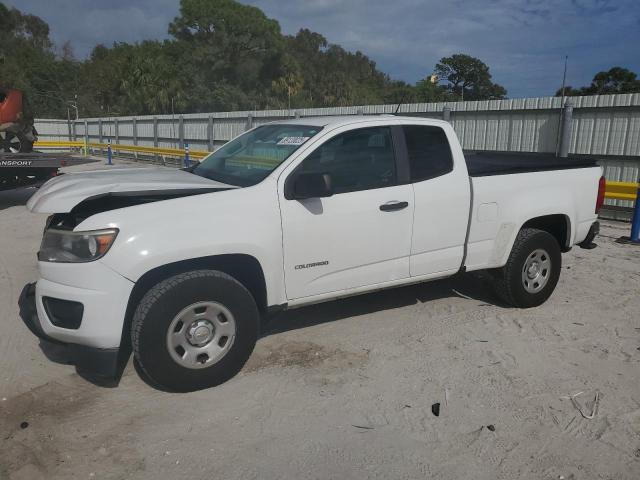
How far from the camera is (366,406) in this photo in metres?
3.53

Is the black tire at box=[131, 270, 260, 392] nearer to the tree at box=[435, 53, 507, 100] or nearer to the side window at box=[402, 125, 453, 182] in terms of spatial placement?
the side window at box=[402, 125, 453, 182]

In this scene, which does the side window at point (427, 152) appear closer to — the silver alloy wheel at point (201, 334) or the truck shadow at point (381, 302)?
the truck shadow at point (381, 302)

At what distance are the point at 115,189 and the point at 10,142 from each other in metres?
9.15

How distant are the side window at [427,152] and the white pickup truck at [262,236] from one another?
0.04 ft

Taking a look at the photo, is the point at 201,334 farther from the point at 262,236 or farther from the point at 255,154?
the point at 255,154

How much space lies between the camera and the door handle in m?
4.21

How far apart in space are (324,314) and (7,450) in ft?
9.24

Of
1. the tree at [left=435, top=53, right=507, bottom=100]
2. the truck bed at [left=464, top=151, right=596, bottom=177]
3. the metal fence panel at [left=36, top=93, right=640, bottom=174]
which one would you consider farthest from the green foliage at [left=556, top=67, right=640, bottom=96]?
the truck bed at [left=464, top=151, right=596, bottom=177]

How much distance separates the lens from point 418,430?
327cm

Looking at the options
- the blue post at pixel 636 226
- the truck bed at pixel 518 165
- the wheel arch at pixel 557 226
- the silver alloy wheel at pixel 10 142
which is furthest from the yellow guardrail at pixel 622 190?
the silver alloy wheel at pixel 10 142

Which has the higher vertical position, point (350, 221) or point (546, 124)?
point (546, 124)

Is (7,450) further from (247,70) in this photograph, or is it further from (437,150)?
(247,70)

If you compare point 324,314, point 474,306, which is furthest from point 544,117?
point 324,314

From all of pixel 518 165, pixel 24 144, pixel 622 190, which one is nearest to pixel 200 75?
pixel 24 144
